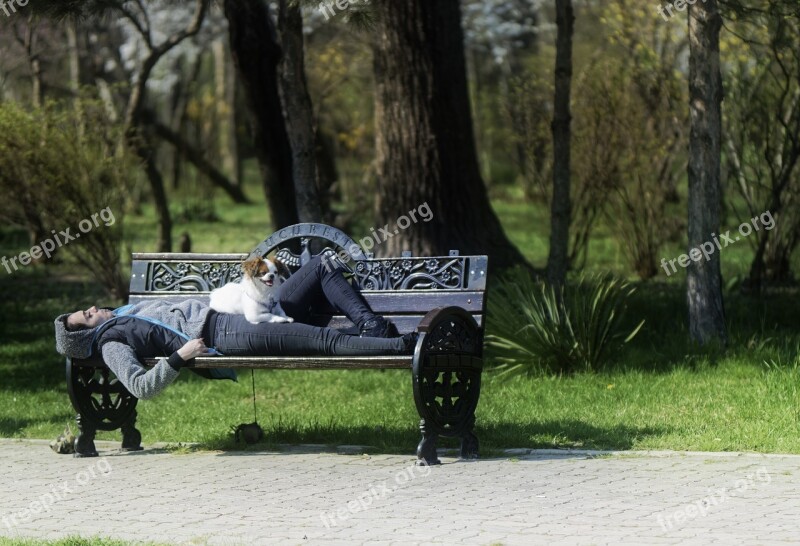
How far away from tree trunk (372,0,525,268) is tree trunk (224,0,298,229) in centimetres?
176

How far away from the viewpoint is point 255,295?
24.4 feet

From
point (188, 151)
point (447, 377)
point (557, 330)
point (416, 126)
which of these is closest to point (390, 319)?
point (447, 377)

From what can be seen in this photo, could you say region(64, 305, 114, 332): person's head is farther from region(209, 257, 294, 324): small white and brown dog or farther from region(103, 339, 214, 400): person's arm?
region(209, 257, 294, 324): small white and brown dog

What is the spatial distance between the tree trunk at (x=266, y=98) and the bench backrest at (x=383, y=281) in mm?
6067

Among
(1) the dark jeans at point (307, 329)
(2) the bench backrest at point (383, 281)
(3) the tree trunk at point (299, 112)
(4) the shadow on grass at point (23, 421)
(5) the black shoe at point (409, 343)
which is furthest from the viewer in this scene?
(3) the tree trunk at point (299, 112)

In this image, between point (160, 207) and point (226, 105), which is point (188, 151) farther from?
point (226, 105)

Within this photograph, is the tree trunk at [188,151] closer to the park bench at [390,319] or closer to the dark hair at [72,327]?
the park bench at [390,319]

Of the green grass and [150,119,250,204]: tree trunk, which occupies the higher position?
[150,119,250,204]: tree trunk

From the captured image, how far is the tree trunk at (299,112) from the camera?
1045 centimetres

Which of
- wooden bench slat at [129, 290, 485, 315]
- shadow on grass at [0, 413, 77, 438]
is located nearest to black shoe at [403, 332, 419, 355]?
wooden bench slat at [129, 290, 485, 315]

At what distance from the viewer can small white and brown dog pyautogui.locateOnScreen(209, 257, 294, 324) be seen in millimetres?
7410

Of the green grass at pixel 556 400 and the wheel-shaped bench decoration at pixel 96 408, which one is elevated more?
the wheel-shaped bench decoration at pixel 96 408

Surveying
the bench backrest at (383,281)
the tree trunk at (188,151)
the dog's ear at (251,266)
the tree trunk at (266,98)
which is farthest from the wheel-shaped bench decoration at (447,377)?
the tree trunk at (188,151)

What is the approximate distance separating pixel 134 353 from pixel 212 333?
489mm
